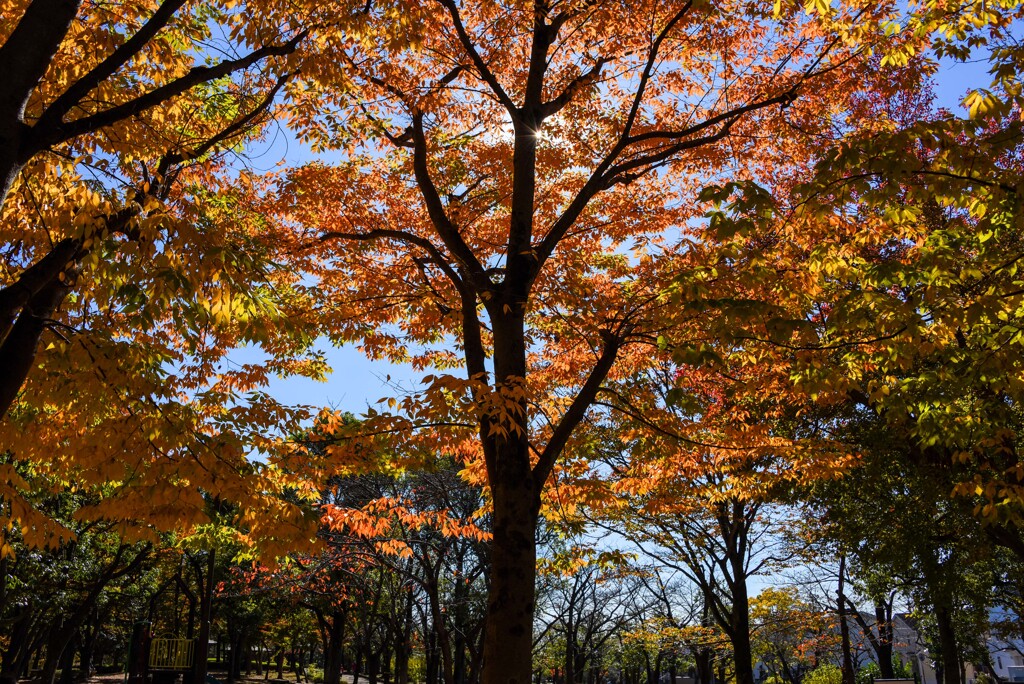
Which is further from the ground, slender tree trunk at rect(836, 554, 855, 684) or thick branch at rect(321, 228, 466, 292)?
thick branch at rect(321, 228, 466, 292)

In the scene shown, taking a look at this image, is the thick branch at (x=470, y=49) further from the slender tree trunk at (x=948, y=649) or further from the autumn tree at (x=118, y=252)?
the slender tree trunk at (x=948, y=649)

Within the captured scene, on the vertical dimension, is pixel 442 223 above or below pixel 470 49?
below

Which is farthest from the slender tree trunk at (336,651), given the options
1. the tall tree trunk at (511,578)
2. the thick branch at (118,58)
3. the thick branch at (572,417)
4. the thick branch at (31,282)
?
the thick branch at (118,58)

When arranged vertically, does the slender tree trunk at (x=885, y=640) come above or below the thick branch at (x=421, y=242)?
below

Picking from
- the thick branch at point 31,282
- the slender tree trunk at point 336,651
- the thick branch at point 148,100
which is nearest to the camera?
the thick branch at point 148,100

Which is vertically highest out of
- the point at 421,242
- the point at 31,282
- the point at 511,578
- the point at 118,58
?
the point at 421,242

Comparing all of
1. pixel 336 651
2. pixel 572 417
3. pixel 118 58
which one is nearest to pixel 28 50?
pixel 118 58

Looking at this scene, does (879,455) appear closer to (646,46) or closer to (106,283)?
(646,46)

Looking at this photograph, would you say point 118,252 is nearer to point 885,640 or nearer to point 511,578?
point 511,578

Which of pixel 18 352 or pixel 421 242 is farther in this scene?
pixel 421 242

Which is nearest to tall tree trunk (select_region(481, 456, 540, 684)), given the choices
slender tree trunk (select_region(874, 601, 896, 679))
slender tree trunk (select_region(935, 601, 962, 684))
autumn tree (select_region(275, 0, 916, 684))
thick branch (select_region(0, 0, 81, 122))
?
autumn tree (select_region(275, 0, 916, 684))

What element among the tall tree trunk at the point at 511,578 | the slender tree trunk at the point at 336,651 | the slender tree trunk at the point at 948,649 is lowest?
the slender tree trunk at the point at 336,651

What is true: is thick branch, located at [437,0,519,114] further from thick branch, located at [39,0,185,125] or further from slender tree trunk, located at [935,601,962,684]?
slender tree trunk, located at [935,601,962,684]

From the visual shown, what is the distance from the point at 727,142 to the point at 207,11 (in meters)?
6.84
